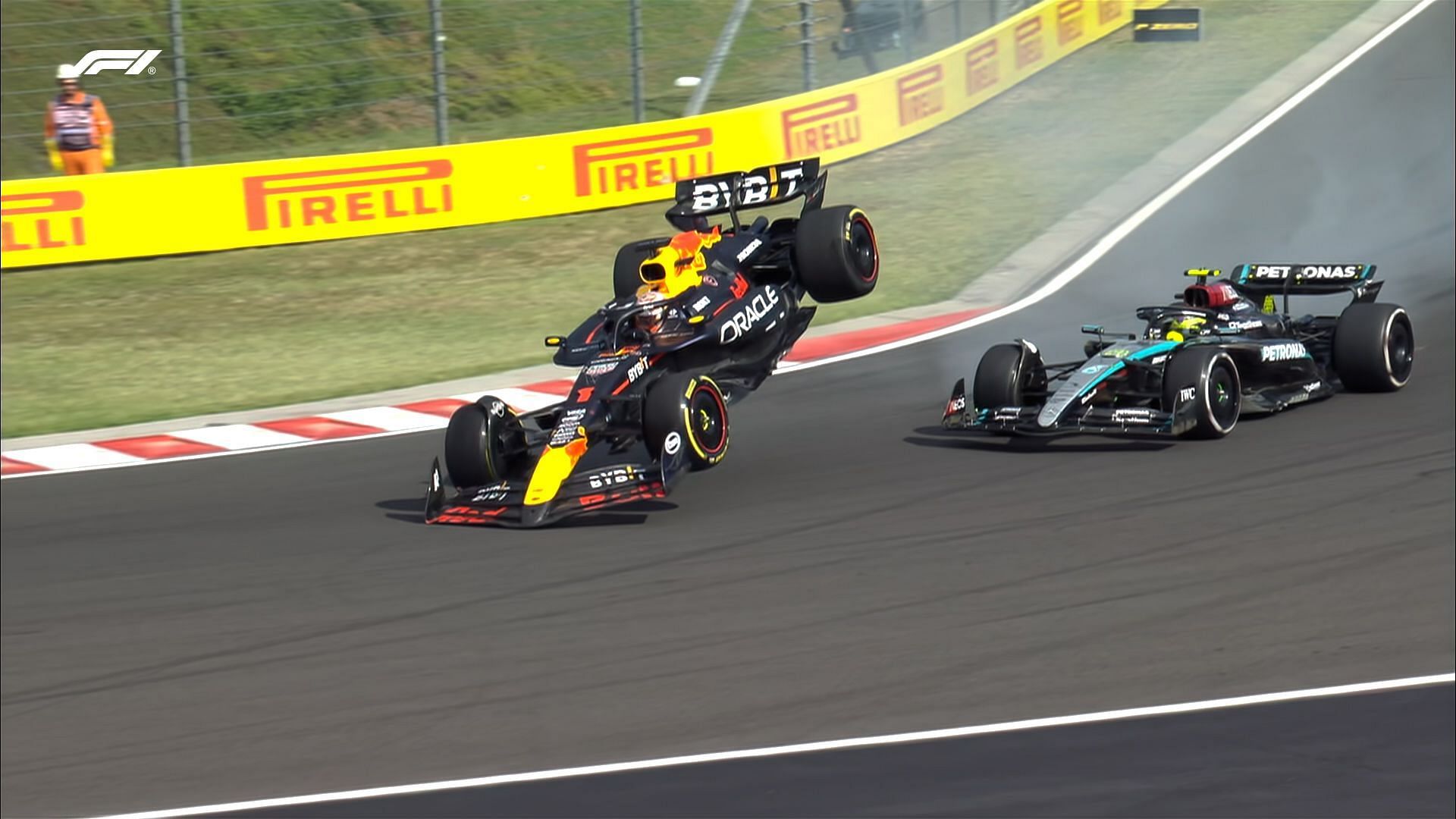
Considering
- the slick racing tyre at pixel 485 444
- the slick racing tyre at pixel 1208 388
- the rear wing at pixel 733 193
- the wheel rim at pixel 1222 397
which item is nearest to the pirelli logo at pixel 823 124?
the rear wing at pixel 733 193

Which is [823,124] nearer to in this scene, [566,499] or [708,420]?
[708,420]

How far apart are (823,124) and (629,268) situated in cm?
69

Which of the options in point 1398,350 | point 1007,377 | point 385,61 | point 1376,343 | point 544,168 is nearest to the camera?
point 385,61

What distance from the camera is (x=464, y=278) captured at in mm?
2035

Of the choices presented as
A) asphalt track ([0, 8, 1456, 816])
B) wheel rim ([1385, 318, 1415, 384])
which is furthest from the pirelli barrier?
asphalt track ([0, 8, 1456, 816])

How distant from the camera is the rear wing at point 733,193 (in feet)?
4.97

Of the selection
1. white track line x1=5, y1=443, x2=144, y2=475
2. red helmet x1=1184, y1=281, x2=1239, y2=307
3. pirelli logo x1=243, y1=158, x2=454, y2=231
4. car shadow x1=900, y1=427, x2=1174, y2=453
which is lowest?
car shadow x1=900, y1=427, x2=1174, y2=453

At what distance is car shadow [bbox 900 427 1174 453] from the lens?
7.79 meters

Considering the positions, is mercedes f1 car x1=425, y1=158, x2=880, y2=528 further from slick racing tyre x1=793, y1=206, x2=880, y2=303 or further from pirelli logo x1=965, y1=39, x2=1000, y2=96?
pirelli logo x1=965, y1=39, x2=1000, y2=96

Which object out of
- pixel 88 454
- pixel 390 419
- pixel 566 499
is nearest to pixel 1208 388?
pixel 390 419

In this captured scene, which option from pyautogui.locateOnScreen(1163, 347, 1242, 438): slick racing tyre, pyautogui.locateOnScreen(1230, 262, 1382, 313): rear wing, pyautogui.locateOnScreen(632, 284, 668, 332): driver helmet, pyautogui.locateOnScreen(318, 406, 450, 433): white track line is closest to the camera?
pyautogui.locateOnScreen(632, 284, 668, 332): driver helmet

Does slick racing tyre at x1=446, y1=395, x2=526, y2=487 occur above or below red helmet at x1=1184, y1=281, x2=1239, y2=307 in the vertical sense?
below

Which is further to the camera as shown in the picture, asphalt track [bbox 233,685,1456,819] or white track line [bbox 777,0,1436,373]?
asphalt track [bbox 233,685,1456,819]

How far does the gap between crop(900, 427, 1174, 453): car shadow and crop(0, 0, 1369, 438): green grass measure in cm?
416
